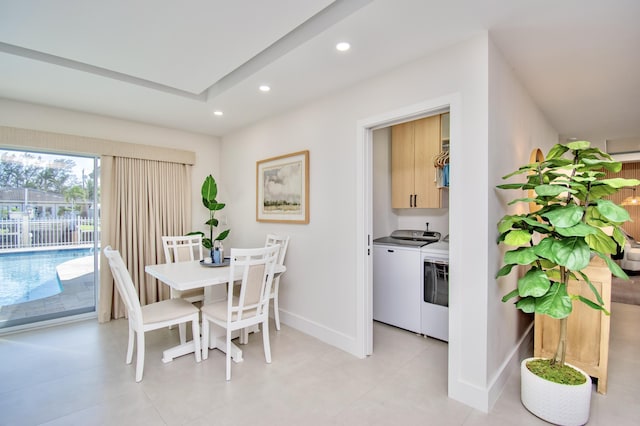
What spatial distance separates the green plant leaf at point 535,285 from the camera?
185 cm

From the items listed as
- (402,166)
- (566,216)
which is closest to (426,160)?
(402,166)

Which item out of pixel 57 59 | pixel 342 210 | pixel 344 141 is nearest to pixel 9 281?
pixel 57 59

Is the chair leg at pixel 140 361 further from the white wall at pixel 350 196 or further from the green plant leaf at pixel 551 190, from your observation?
the green plant leaf at pixel 551 190

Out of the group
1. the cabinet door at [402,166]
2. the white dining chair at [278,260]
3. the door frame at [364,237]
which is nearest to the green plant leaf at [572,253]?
the door frame at [364,237]

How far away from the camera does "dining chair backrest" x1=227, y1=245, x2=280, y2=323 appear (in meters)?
2.44

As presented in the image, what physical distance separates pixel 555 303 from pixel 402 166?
2499 millimetres

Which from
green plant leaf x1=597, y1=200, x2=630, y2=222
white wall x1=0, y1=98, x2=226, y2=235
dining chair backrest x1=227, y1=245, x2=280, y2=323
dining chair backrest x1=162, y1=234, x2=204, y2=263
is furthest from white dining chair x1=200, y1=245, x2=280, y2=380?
white wall x1=0, y1=98, x2=226, y2=235

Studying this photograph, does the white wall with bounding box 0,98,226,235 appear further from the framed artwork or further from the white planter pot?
the white planter pot

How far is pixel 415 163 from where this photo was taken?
12.8 ft

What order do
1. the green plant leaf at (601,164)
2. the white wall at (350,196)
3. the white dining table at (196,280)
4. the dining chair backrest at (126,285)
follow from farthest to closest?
1. the white dining table at (196,280)
2. the dining chair backrest at (126,285)
3. the white wall at (350,196)
4. the green plant leaf at (601,164)

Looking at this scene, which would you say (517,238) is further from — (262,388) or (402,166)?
(402,166)

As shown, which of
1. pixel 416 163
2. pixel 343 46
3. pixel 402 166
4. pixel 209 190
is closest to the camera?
pixel 343 46

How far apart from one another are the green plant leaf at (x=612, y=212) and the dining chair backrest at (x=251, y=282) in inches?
87.1

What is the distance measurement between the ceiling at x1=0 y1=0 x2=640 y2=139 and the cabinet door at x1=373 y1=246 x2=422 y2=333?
190 cm
